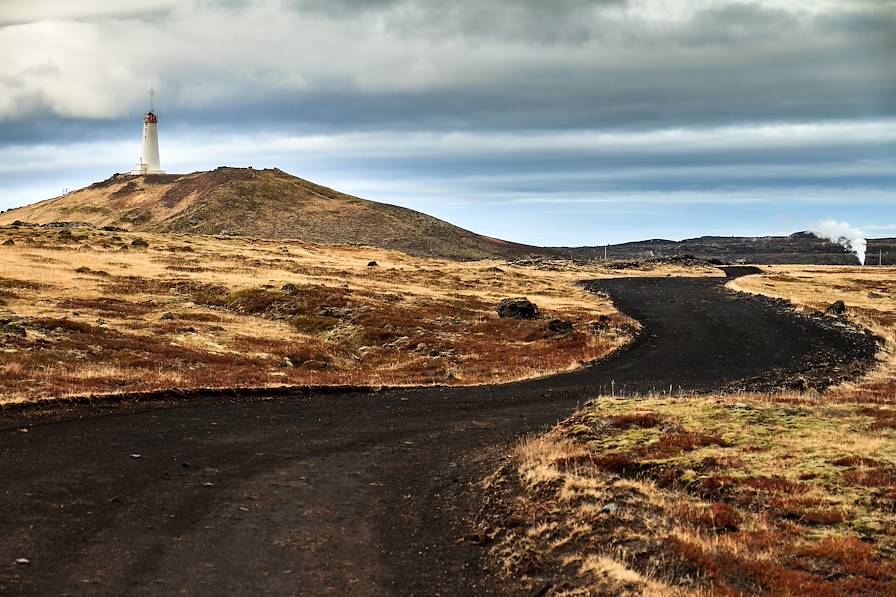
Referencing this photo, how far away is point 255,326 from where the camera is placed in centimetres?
4847

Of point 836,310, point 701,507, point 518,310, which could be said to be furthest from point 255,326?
point 836,310

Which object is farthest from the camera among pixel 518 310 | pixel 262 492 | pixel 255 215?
pixel 255 215

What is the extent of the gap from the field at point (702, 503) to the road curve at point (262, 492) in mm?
1342

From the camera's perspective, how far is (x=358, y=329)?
157ft

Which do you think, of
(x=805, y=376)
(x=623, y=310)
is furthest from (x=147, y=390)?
(x=623, y=310)

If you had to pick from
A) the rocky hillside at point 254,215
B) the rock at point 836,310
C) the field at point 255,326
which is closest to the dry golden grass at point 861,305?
the rock at point 836,310

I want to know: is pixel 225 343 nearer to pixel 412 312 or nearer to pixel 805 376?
pixel 412 312

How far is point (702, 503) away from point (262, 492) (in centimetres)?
845

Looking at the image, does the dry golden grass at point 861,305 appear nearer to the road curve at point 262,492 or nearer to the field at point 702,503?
the field at point 702,503

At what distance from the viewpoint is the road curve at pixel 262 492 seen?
36.1ft

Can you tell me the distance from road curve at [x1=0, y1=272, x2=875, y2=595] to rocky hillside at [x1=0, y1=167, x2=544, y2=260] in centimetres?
13804

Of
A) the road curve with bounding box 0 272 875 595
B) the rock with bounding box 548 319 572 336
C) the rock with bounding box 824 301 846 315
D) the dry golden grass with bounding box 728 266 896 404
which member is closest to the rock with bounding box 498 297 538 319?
the rock with bounding box 548 319 572 336

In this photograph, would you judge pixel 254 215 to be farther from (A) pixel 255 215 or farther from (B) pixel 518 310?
(B) pixel 518 310

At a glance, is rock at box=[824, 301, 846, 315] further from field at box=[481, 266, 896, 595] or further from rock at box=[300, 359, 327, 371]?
rock at box=[300, 359, 327, 371]
